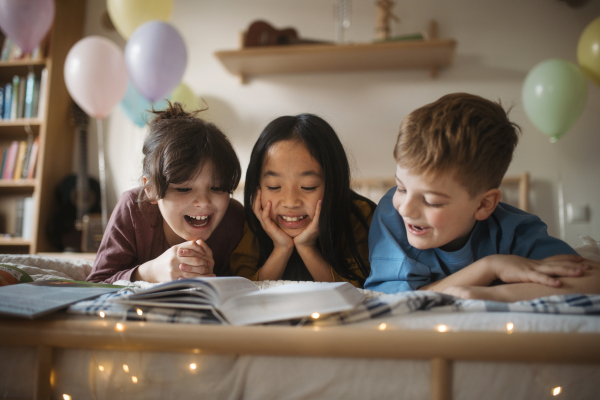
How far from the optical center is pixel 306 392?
1.59 ft

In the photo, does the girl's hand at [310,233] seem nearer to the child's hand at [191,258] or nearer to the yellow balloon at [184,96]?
the child's hand at [191,258]

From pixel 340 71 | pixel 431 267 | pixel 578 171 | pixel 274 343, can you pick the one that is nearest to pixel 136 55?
pixel 340 71

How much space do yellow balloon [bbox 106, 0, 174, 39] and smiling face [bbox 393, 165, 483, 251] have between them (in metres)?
1.78

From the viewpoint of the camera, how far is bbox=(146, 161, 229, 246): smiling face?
2.98ft

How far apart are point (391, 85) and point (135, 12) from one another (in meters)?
1.35

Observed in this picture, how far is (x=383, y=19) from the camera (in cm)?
210

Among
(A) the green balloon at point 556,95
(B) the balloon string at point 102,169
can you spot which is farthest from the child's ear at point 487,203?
(B) the balloon string at point 102,169

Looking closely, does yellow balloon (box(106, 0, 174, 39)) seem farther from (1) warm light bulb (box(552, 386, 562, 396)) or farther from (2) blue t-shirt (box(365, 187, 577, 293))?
(1) warm light bulb (box(552, 386, 562, 396))

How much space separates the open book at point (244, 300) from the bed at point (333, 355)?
0.02 metres

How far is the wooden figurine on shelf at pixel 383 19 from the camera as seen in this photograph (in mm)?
2096

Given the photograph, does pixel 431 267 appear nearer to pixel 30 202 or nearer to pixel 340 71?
pixel 340 71

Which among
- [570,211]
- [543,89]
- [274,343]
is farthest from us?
[570,211]

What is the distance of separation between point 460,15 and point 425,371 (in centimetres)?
223

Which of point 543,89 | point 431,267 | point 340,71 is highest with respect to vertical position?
point 340,71
